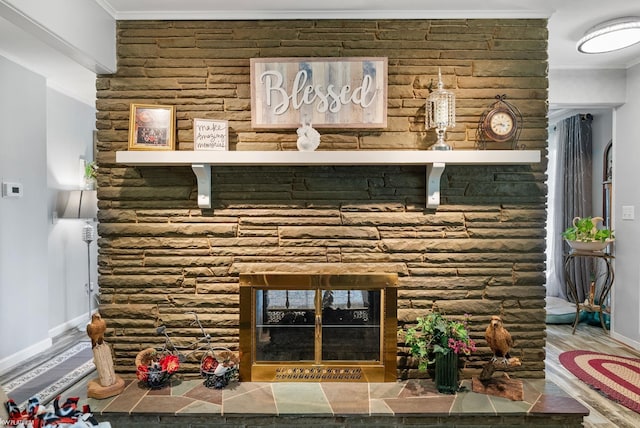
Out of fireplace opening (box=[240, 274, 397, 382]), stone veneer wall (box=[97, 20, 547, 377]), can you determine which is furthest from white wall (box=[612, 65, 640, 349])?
fireplace opening (box=[240, 274, 397, 382])

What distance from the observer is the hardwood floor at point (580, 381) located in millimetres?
2467

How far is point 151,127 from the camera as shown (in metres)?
2.52

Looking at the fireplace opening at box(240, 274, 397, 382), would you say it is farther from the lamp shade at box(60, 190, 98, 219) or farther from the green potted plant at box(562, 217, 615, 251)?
the green potted plant at box(562, 217, 615, 251)

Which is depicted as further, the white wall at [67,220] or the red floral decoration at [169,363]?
the white wall at [67,220]

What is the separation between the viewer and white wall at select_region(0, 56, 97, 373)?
131 inches

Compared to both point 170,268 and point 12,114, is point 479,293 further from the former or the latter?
point 12,114

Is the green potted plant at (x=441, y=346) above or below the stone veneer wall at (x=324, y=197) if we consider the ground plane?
below

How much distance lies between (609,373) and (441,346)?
1706mm

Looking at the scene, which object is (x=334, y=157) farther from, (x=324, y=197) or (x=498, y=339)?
(x=498, y=339)

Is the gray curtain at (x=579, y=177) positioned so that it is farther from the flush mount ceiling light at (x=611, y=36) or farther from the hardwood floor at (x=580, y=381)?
the flush mount ceiling light at (x=611, y=36)

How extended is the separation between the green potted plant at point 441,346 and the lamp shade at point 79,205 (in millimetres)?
3236

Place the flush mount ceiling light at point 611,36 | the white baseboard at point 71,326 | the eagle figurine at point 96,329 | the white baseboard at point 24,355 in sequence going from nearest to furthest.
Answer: the eagle figurine at point 96,329 → the flush mount ceiling light at point 611,36 → the white baseboard at point 24,355 → the white baseboard at point 71,326

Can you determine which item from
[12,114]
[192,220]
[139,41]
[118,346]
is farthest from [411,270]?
[12,114]

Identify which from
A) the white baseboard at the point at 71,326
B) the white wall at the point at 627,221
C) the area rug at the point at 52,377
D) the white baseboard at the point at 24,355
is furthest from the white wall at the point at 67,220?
the white wall at the point at 627,221
